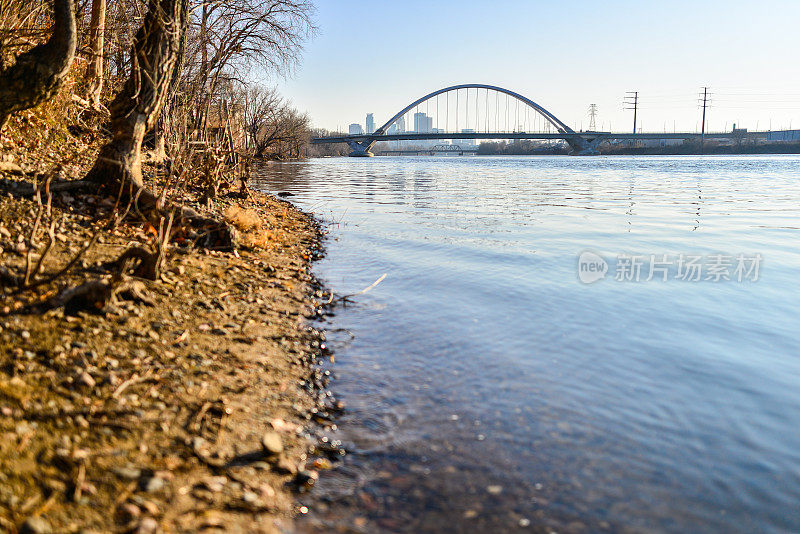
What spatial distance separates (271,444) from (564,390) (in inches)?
114

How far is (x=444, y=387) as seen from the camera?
18.2 ft

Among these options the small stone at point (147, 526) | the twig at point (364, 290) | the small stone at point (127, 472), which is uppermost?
the small stone at point (127, 472)

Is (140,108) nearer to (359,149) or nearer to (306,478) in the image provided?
(306,478)

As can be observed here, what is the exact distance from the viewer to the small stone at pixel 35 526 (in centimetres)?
280

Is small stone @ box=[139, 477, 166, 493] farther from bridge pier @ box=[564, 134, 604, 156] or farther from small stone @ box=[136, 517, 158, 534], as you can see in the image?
bridge pier @ box=[564, 134, 604, 156]

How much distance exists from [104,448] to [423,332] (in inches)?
→ 165

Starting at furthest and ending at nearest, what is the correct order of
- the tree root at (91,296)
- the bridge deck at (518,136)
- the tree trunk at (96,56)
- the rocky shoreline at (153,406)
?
the bridge deck at (518,136)
the tree trunk at (96,56)
the tree root at (91,296)
the rocky shoreline at (153,406)

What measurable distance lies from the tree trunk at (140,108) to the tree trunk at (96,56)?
8.16 metres

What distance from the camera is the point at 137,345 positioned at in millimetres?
5043

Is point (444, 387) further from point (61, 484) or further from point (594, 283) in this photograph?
point (594, 283)

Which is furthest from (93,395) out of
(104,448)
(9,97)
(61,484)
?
(9,97)

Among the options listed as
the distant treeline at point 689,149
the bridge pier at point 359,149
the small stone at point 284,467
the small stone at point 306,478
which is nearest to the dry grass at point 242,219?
the small stone at point 284,467

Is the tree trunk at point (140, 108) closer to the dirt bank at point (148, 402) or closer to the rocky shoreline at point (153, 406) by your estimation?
the dirt bank at point (148, 402)

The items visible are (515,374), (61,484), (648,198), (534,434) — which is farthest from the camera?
(648,198)
